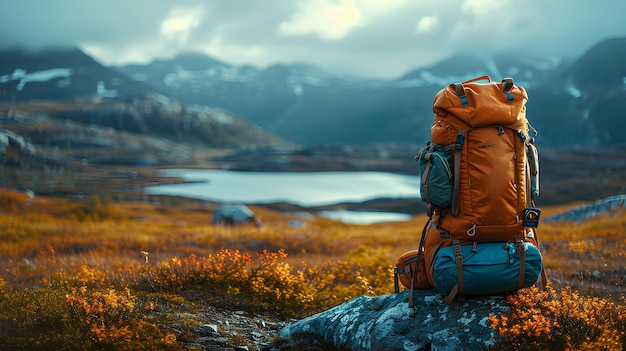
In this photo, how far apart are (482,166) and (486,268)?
1130mm

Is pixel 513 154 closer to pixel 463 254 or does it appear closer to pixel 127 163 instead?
pixel 463 254

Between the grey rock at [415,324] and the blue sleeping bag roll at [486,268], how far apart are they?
232 millimetres

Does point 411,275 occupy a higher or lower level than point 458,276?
lower

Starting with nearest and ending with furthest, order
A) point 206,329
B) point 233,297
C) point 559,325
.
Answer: point 559,325, point 206,329, point 233,297

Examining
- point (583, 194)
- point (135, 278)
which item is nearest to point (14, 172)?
point (135, 278)

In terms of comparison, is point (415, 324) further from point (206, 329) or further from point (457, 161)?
point (206, 329)

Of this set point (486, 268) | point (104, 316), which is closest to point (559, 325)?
point (486, 268)

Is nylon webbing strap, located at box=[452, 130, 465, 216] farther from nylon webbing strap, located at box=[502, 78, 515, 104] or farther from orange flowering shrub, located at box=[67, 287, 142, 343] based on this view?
orange flowering shrub, located at box=[67, 287, 142, 343]

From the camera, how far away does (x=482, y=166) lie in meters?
5.51

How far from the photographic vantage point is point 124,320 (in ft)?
20.2

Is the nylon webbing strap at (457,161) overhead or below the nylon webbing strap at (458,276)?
overhead

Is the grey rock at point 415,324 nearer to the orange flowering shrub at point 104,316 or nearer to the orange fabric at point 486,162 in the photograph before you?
the orange fabric at point 486,162

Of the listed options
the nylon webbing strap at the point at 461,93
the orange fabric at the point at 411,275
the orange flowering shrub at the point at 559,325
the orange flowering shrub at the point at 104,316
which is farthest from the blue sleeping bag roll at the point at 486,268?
the orange flowering shrub at the point at 104,316

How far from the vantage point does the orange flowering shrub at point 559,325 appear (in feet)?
16.0
